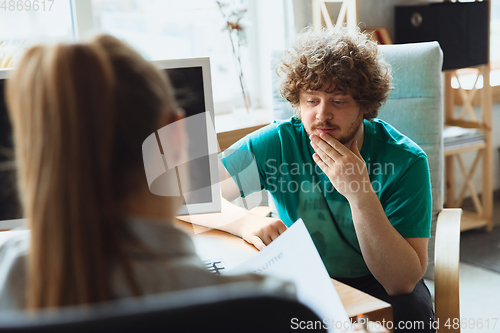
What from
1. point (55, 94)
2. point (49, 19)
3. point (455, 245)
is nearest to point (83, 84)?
point (55, 94)

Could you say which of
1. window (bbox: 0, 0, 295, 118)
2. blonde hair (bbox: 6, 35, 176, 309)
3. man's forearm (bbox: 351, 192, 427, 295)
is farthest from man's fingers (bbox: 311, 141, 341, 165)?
window (bbox: 0, 0, 295, 118)

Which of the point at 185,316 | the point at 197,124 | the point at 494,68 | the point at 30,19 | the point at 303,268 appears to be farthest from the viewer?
the point at 494,68

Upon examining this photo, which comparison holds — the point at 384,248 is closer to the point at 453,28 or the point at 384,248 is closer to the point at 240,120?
the point at 240,120

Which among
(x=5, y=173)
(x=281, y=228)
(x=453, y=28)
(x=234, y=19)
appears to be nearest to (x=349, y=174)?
(x=281, y=228)

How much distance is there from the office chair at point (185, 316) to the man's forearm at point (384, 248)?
31.3 inches

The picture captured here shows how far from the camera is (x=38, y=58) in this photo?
1.40 feet

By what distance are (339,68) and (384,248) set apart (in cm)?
46

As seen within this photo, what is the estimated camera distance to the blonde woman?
1.31 ft

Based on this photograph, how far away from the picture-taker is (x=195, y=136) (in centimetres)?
99

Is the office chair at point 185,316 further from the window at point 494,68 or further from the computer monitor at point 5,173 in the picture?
the window at point 494,68

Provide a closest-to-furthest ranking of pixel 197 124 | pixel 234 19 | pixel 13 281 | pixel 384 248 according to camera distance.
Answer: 1. pixel 13 281
2. pixel 197 124
3. pixel 384 248
4. pixel 234 19

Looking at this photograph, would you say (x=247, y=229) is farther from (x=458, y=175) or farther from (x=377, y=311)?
(x=458, y=175)

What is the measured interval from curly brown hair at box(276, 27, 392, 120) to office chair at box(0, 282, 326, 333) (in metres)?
0.93

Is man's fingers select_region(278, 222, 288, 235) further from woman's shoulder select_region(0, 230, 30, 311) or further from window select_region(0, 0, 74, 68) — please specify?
window select_region(0, 0, 74, 68)
